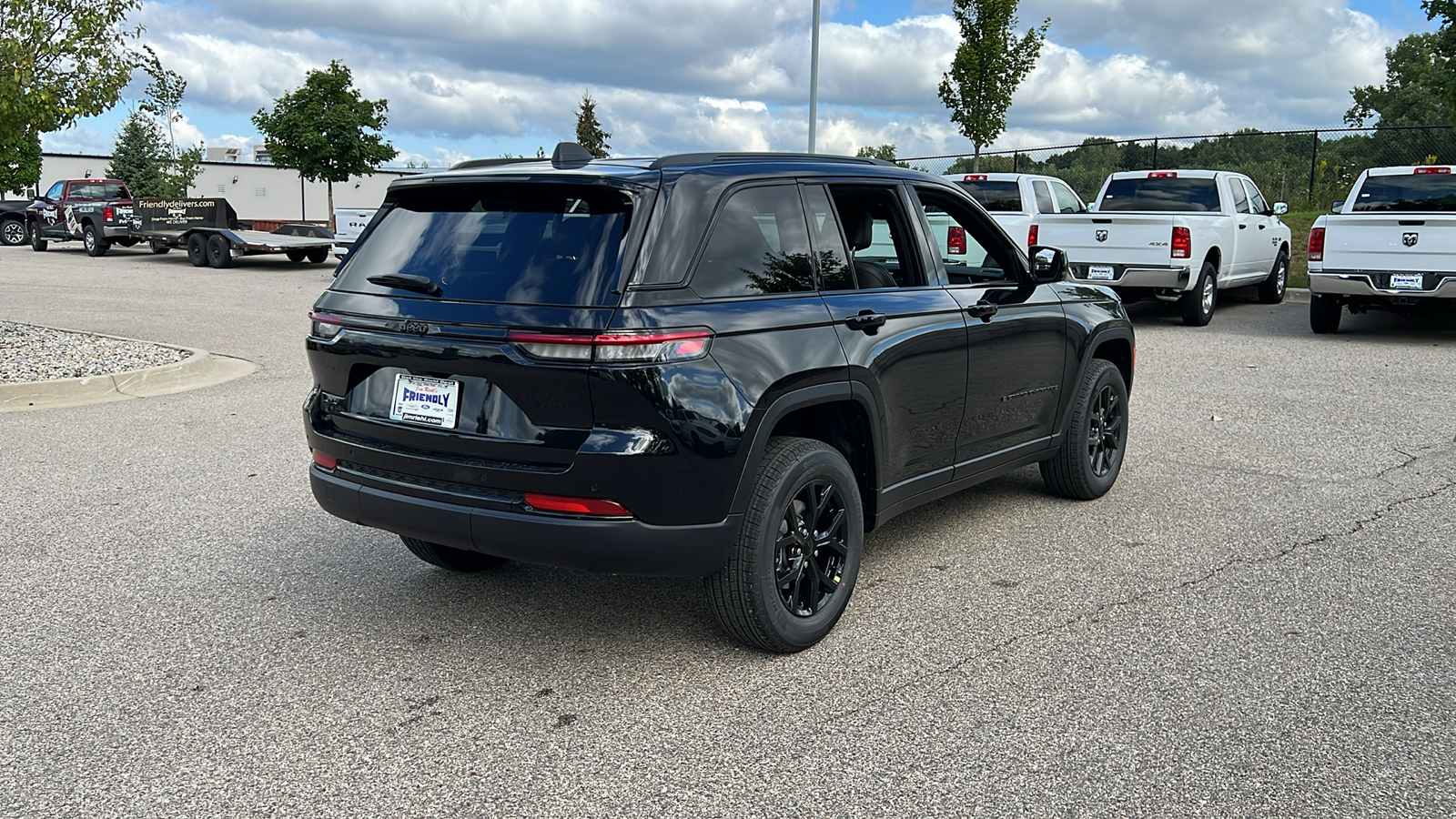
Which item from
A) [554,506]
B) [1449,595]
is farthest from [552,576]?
[1449,595]

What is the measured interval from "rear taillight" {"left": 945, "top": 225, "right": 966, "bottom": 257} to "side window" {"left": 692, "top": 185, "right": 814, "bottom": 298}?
237 centimetres

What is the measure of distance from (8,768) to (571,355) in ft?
6.45

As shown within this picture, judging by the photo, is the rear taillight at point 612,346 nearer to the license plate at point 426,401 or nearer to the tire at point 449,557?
the license plate at point 426,401

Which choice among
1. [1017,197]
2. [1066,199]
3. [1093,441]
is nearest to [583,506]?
[1093,441]

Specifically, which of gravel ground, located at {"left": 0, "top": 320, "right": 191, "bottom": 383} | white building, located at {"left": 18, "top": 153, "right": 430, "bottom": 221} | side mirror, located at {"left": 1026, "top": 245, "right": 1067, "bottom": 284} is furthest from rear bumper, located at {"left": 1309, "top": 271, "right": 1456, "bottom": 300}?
white building, located at {"left": 18, "top": 153, "right": 430, "bottom": 221}

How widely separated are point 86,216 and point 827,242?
32078mm

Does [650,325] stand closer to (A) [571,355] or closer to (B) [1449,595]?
(A) [571,355]

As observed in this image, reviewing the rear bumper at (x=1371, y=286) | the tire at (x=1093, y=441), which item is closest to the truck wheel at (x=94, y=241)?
the rear bumper at (x=1371, y=286)

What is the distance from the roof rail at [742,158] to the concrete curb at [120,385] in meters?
6.95

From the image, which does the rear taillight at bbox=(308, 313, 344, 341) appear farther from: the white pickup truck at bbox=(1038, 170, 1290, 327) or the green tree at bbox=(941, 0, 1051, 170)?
the green tree at bbox=(941, 0, 1051, 170)

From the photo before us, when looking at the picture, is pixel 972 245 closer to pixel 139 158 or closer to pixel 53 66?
pixel 53 66

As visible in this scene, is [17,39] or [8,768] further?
[17,39]

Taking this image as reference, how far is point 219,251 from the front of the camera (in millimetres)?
26500

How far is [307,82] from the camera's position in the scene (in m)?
32.8
